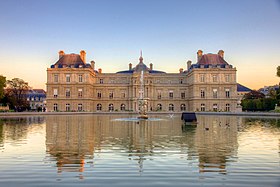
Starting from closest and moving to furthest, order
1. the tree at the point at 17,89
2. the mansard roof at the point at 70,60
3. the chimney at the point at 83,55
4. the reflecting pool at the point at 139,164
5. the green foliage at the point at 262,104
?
the reflecting pool at the point at 139,164, the green foliage at the point at 262,104, the tree at the point at 17,89, the mansard roof at the point at 70,60, the chimney at the point at 83,55

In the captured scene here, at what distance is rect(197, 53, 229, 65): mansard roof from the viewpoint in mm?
74875

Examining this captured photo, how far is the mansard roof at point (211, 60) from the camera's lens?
74.9 meters

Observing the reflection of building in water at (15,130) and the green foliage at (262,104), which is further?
the green foliage at (262,104)

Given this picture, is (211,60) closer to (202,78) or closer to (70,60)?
(202,78)

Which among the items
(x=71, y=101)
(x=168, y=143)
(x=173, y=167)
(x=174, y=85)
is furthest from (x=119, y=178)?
(x=174, y=85)

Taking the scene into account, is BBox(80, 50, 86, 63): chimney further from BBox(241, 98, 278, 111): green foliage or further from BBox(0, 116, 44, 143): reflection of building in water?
BBox(0, 116, 44, 143): reflection of building in water

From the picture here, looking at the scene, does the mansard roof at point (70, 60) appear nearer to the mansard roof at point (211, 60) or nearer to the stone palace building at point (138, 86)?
the stone palace building at point (138, 86)

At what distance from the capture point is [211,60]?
75062 mm

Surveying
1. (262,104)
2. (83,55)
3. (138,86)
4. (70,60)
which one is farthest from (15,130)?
(83,55)

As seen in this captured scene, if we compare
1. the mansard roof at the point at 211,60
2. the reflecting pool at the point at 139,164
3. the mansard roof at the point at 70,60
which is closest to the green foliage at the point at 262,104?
the mansard roof at the point at 211,60

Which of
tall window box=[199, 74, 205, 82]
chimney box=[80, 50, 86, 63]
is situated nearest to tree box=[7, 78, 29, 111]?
chimney box=[80, 50, 86, 63]

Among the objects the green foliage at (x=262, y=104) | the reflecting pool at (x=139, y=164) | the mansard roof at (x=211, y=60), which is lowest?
the reflecting pool at (x=139, y=164)

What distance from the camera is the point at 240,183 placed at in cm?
816

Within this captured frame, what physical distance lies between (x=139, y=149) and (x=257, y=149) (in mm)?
5284
